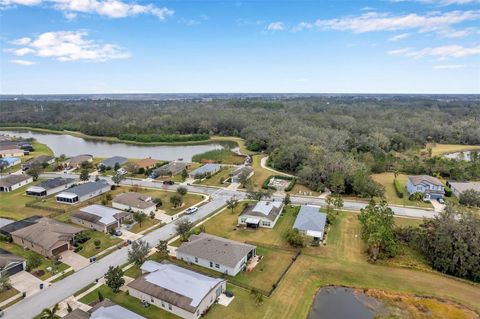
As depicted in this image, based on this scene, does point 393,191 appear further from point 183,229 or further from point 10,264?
point 10,264

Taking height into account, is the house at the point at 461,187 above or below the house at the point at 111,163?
below

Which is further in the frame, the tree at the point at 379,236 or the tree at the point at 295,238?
the tree at the point at 295,238

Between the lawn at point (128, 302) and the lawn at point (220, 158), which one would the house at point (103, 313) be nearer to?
the lawn at point (128, 302)

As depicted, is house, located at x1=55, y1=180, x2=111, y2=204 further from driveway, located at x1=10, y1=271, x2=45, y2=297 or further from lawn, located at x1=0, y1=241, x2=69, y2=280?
driveway, located at x1=10, y1=271, x2=45, y2=297

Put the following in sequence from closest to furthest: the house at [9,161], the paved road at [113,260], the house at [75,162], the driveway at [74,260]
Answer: the paved road at [113,260]
the driveway at [74,260]
the house at [75,162]
the house at [9,161]

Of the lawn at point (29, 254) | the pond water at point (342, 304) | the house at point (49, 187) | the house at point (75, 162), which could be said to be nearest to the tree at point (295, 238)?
the pond water at point (342, 304)

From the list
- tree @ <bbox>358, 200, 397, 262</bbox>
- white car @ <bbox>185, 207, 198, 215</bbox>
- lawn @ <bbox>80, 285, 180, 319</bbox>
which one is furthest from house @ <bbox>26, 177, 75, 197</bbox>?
tree @ <bbox>358, 200, 397, 262</bbox>
